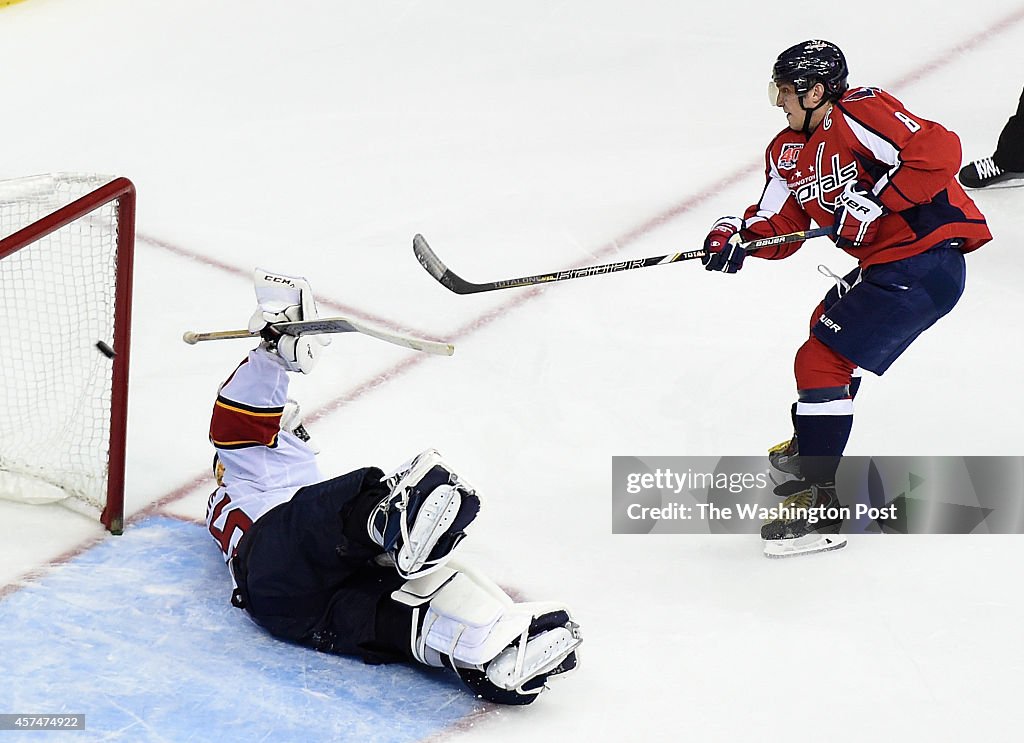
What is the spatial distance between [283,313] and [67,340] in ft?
3.49

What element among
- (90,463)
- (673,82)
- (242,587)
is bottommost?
(242,587)

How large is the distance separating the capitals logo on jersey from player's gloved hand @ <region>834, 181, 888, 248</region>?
0.40ft

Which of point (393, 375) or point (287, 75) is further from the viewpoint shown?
point (287, 75)

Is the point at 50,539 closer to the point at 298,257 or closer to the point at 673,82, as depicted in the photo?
the point at 298,257

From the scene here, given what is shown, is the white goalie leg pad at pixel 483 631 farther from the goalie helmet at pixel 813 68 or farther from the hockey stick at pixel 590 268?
the goalie helmet at pixel 813 68

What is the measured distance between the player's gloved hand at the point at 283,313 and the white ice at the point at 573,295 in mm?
598

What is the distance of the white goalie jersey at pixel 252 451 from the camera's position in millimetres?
2912

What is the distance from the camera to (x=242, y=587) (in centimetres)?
290

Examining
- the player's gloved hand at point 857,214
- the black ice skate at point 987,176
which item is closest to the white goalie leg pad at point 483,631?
the player's gloved hand at point 857,214

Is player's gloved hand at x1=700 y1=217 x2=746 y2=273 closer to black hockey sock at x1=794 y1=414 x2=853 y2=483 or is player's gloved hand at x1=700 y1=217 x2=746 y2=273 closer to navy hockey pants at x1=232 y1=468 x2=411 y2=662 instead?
black hockey sock at x1=794 y1=414 x2=853 y2=483

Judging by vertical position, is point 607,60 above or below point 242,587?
above

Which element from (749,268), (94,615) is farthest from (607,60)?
(94,615)

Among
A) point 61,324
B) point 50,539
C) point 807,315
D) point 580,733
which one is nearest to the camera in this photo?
point 580,733

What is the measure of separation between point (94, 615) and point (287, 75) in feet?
9.56
